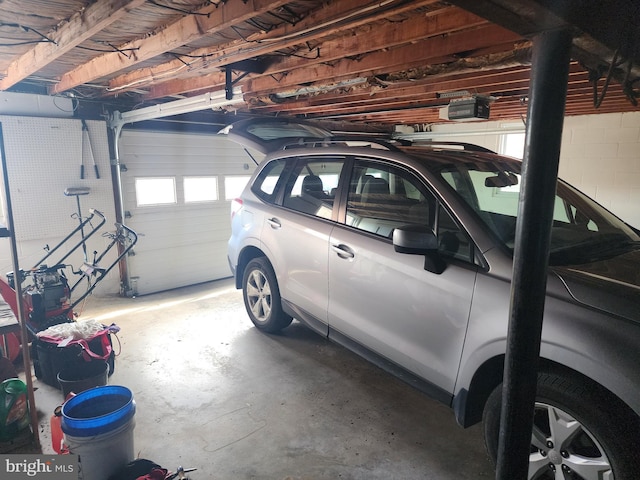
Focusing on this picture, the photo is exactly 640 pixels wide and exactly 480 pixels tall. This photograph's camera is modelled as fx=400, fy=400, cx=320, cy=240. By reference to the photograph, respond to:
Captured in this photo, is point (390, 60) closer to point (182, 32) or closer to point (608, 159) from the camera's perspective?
point (182, 32)

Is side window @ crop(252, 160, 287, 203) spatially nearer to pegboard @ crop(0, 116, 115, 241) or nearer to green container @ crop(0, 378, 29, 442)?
green container @ crop(0, 378, 29, 442)

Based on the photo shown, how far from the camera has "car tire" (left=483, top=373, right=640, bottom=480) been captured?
159cm

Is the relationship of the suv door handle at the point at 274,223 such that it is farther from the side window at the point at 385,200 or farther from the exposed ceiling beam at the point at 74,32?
the exposed ceiling beam at the point at 74,32

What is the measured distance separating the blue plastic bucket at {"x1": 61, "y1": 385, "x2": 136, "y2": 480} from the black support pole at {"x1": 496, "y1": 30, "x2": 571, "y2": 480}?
1717mm

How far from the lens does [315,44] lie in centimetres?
288

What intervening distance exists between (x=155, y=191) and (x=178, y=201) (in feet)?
1.10

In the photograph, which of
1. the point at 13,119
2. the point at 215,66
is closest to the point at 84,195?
the point at 13,119

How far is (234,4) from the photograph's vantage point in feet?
6.88

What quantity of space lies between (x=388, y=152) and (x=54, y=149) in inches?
156

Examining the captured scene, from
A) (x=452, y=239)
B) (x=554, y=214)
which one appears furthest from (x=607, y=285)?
(x=452, y=239)

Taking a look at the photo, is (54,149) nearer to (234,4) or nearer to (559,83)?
(234,4)

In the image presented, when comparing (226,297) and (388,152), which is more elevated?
(388,152)

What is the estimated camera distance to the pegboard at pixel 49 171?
430 cm

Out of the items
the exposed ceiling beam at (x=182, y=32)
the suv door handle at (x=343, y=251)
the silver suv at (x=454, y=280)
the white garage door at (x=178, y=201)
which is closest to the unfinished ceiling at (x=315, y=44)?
the exposed ceiling beam at (x=182, y=32)
